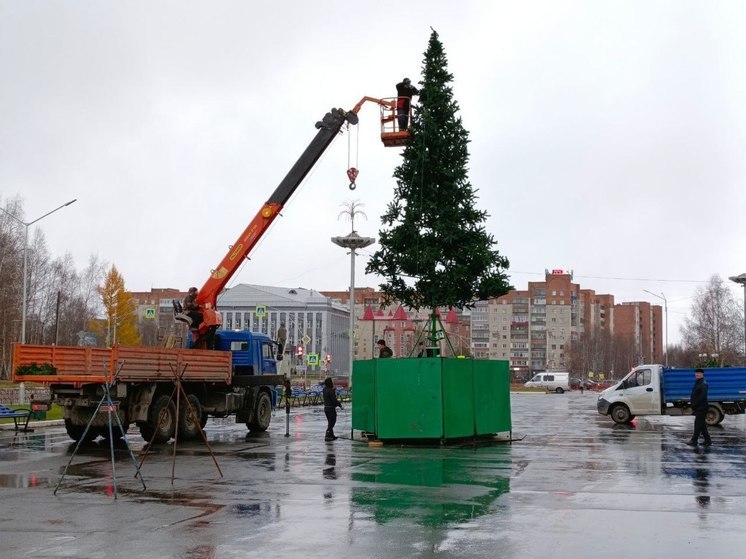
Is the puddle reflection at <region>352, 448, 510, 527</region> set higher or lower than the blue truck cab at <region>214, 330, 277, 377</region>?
lower

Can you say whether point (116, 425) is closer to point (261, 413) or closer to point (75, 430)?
point (75, 430)

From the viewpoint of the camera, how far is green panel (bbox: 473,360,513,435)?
822 inches

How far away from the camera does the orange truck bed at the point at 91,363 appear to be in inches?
717

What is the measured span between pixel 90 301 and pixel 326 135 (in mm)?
72322

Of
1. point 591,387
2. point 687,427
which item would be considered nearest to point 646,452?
point 687,427

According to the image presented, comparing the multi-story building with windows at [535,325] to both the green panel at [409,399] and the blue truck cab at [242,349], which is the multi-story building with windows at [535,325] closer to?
the blue truck cab at [242,349]

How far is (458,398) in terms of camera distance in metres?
20.3

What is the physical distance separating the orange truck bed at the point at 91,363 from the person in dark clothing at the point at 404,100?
894 cm

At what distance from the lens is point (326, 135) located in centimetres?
2503

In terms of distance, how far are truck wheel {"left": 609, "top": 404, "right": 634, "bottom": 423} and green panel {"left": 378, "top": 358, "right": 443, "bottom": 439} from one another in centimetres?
1288

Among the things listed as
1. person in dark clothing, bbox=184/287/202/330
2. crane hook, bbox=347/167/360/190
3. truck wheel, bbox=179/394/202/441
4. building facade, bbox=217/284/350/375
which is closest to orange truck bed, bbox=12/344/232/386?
truck wheel, bbox=179/394/202/441

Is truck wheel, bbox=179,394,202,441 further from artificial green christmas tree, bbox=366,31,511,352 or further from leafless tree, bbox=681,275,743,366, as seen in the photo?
leafless tree, bbox=681,275,743,366

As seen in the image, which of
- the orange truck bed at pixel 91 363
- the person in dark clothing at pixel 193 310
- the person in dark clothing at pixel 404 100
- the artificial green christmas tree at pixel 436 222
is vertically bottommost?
the orange truck bed at pixel 91 363

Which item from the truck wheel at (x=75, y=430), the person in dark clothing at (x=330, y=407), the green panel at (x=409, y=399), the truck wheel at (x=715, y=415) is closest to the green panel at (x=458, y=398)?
the green panel at (x=409, y=399)
